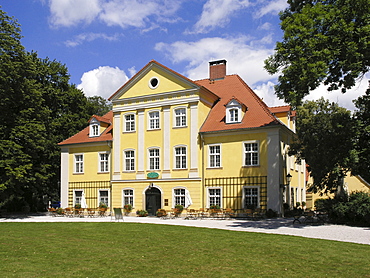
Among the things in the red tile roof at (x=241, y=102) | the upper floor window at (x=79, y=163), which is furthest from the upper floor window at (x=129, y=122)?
→ the red tile roof at (x=241, y=102)

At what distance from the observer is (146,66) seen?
102 ft

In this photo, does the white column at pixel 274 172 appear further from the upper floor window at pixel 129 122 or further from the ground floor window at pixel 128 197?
the upper floor window at pixel 129 122

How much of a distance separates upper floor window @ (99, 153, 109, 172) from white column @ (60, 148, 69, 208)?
3.36m

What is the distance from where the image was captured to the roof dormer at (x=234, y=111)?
28172mm

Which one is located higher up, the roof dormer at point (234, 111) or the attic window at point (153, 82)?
the attic window at point (153, 82)

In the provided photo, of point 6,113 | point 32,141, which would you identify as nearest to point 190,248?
point 32,141

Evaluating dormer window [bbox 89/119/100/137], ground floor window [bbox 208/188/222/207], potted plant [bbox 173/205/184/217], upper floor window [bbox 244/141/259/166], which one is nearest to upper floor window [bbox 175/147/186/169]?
ground floor window [bbox 208/188/222/207]

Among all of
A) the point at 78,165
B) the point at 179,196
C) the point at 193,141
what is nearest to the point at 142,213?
the point at 179,196

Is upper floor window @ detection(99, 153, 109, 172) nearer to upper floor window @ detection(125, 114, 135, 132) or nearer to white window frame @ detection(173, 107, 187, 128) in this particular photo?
upper floor window @ detection(125, 114, 135, 132)

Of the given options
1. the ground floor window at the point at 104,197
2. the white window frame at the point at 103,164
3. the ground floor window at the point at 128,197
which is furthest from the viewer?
the white window frame at the point at 103,164

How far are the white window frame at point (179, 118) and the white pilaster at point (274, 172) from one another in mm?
6391

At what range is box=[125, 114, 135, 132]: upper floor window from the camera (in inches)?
1251

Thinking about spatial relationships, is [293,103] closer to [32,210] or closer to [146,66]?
[146,66]

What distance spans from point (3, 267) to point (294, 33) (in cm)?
1623
